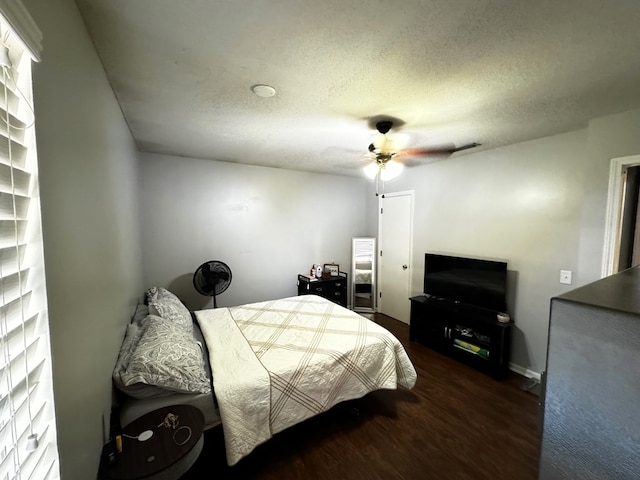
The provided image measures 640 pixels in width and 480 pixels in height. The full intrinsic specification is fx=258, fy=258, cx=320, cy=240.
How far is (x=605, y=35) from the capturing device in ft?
3.76

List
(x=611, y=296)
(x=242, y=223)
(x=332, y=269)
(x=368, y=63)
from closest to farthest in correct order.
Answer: (x=611, y=296)
(x=368, y=63)
(x=242, y=223)
(x=332, y=269)

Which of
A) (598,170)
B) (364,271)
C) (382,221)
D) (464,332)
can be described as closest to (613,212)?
(598,170)

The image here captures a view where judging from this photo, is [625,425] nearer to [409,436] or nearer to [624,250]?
[409,436]

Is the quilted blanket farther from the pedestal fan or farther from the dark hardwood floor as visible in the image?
the pedestal fan

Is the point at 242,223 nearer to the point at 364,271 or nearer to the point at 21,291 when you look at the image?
the point at 364,271

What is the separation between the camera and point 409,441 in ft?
6.11

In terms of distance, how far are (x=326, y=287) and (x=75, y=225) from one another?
3.36m

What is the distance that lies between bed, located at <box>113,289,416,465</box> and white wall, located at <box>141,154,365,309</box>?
2.90 ft

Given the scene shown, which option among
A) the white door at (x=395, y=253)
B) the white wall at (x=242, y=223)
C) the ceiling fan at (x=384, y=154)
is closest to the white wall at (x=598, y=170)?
the ceiling fan at (x=384, y=154)

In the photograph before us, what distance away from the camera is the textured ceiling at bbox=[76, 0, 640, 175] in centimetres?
104

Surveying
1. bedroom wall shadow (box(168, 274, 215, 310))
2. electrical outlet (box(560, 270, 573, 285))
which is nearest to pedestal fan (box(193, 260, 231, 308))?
bedroom wall shadow (box(168, 274, 215, 310))

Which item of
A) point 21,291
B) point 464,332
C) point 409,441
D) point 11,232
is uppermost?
point 11,232

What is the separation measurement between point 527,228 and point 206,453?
11.1 ft

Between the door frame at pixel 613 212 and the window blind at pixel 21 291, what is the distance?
314 centimetres
